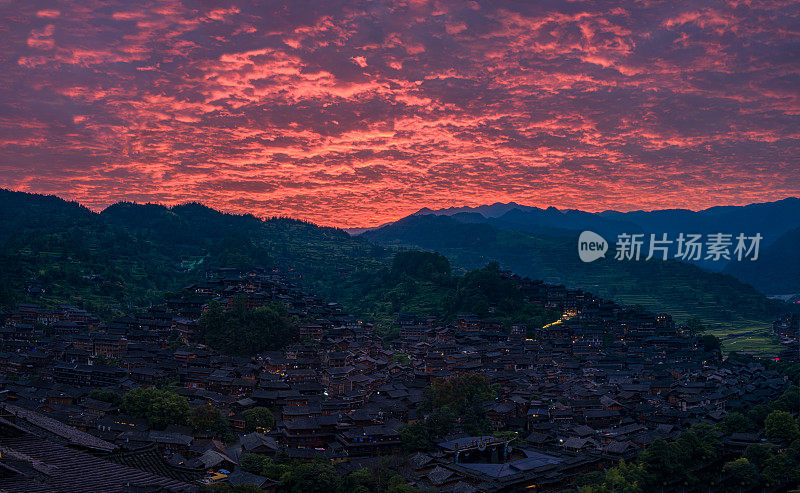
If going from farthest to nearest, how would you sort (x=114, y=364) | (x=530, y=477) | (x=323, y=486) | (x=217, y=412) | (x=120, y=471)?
(x=114, y=364) → (x=217, y=412) → (x=530, y=477) → (x=323, y=486) → (x=120, y=471)

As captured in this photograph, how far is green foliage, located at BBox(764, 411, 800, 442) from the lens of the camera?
103 ft

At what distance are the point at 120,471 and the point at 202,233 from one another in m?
114

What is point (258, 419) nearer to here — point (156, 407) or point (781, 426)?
point (156, 407)

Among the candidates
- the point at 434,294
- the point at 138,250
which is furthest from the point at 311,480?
the point at 138,250

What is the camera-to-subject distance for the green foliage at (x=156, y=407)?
31.2 metres

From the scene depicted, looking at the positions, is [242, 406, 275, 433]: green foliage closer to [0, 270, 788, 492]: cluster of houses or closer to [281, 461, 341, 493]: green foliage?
[0, 270, 788, 492]: cluster of houses

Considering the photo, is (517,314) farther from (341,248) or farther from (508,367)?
(341,248)

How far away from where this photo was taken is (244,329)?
155 ft

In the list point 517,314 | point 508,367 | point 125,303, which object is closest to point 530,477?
point 508,367

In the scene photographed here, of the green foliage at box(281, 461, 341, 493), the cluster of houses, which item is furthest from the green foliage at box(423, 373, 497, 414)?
the green foliage at box(281, 461, 341, 493)

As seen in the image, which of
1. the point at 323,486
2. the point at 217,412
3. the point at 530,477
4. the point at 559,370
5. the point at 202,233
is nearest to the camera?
the point at 323,486

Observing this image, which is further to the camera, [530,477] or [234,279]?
[234,279]

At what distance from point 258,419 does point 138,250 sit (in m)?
68.4

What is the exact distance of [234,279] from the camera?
6322cm
